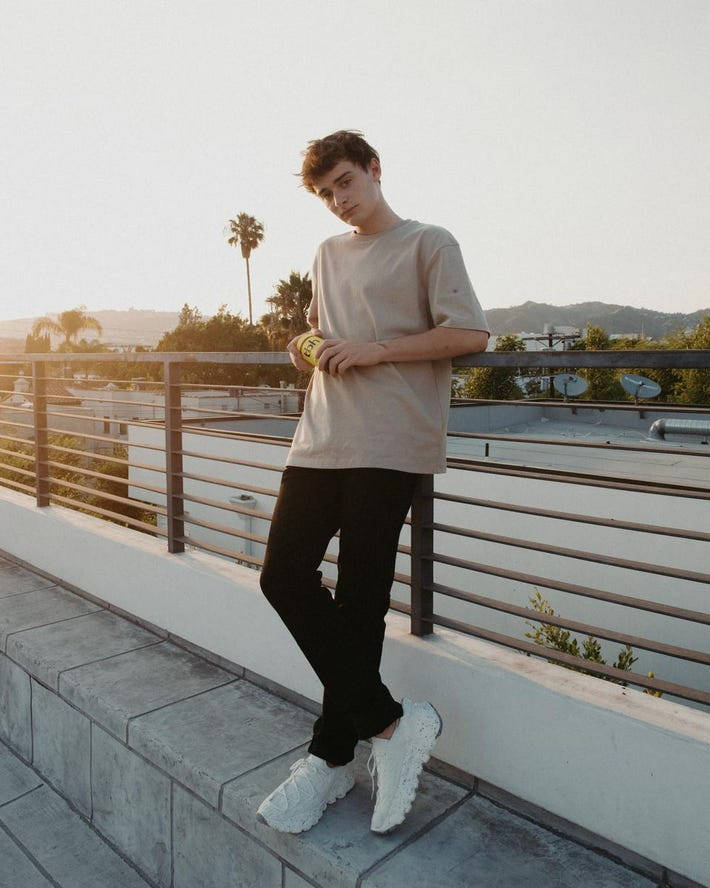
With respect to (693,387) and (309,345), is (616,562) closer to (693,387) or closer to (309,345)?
(309,345)

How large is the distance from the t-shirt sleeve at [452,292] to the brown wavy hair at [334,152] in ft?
1.07

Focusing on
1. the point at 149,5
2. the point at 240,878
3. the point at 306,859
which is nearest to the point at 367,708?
the point at 306,859

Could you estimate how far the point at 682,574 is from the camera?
64.7 inches

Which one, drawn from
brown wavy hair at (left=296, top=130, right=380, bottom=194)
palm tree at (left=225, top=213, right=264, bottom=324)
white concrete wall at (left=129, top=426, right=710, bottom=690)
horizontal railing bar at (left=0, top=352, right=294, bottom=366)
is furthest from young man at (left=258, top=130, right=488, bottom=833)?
palm tree at (left=225, top=213, right=264, bottom=324)

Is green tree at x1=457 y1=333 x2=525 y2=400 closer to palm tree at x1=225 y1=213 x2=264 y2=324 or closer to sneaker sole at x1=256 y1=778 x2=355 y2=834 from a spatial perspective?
sneaker sole at x1=256 y1=778 x2=355 y2=834

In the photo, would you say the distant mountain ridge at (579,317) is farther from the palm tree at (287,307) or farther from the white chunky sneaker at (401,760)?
the white chunky sneaker at (401,760)

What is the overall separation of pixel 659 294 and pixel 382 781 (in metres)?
109

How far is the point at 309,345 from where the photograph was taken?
1.85 metres

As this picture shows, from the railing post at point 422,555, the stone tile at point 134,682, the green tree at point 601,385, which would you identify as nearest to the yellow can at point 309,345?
the railing post at point 422,555

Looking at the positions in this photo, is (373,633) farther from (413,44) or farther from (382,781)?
(413,44)

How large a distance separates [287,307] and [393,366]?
1582 inches

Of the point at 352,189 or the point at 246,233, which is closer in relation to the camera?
the point at 352,189

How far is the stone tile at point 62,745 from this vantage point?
250cm

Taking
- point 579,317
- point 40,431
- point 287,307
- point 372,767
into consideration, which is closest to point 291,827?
point 372,767
